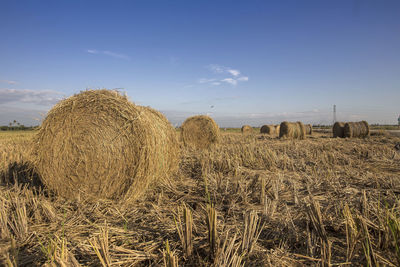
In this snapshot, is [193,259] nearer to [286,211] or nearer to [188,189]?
[286,211]

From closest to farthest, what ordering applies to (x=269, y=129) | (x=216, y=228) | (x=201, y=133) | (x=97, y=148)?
(x=216, y=228)
(x=97, y=148)
(x=201, y=133)
(x=269, y=129)

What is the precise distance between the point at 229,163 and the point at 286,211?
252 centimetres

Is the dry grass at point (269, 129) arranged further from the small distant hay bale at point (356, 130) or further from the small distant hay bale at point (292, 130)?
the small distant hay bale at point (356, 130)

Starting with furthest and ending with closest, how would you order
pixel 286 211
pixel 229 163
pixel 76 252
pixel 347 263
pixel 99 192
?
pixel 229 163, pixel 99 192, pixel 286 211, pixel 76 252, pixel 347 263

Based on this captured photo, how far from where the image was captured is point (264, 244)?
7.73ft

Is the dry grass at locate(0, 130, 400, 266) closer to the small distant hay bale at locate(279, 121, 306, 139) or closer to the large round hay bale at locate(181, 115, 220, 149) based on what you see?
the large round hay bale at locate(181, 115, 220, 149)

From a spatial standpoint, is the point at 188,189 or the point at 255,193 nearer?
the point at 255,193

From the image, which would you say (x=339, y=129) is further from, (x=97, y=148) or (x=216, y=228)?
(x=216, y=228)

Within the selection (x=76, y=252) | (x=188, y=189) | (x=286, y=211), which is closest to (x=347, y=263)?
(x=286, y=211)

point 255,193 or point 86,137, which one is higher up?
point 86,137

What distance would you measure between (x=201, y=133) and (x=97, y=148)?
6795 mm

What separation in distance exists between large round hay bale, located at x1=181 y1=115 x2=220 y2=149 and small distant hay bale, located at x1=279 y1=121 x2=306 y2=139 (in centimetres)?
861

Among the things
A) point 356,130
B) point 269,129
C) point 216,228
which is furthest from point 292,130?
point 216,228

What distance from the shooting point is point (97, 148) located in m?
4.08
